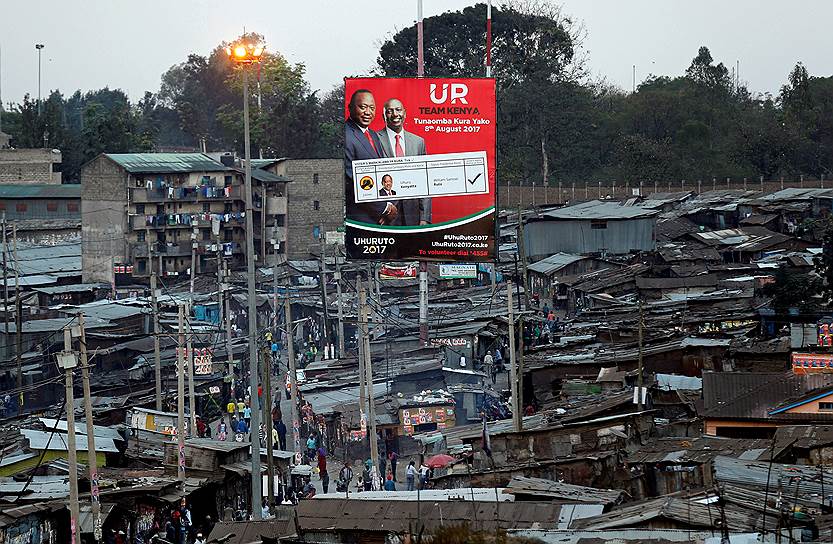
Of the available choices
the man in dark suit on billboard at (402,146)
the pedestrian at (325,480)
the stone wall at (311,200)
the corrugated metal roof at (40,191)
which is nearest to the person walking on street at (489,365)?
the man in dark suit on billboard at (402,146)

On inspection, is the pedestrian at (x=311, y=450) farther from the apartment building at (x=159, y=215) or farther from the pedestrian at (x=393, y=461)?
the apartment building at (x=159, y=215)

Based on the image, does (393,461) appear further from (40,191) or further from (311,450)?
(40,191)

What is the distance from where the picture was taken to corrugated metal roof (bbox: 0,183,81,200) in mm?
73000

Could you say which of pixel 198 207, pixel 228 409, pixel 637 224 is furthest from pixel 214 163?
pixel 228 409

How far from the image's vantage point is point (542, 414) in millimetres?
28062

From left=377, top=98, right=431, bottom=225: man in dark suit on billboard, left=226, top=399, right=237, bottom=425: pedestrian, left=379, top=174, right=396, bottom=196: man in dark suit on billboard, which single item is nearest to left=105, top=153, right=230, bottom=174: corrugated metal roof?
left=226, top=399, right=237, bottom=425: pedestrian

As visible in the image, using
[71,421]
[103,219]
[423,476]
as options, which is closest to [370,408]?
[423,476]

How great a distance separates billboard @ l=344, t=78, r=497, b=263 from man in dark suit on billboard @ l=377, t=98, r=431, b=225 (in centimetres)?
2

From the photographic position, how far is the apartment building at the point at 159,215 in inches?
2527

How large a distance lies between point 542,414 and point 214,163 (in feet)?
139

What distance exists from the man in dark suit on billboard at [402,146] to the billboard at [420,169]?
0.02m

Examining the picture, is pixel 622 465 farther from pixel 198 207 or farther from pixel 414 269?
pixel 198 207

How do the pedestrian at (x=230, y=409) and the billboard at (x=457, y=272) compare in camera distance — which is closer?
the pedestrian at (x=230, y=409)

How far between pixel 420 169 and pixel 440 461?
928 cm
